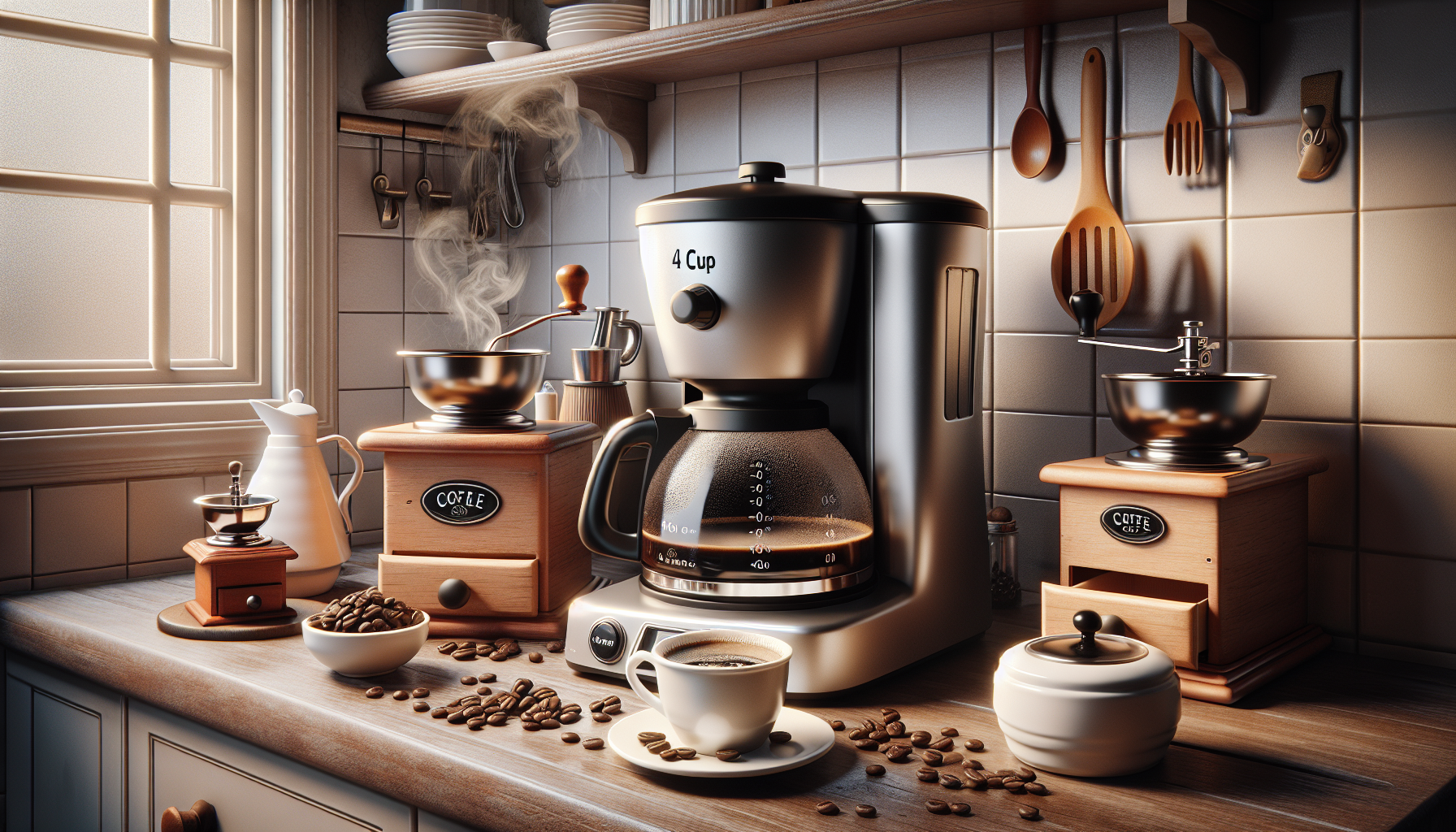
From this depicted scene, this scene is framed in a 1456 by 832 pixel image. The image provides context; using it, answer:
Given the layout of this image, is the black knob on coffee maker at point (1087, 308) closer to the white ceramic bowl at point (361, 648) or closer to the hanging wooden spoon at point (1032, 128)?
the hanging wooden spoon at point (1032, 128)

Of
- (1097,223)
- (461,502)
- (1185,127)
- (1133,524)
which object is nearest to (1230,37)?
(1185,127)

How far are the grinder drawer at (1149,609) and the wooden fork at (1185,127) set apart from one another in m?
0.51

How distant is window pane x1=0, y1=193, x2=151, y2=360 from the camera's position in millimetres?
1578

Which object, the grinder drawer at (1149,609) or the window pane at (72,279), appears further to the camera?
the window pane at (72,279)

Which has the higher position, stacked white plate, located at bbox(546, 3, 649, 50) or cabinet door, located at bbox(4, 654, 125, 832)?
stacked white plate, located at bbox(546, 3, 649, 50)

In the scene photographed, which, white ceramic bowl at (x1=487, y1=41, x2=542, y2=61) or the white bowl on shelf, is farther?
the white bowl on shelf

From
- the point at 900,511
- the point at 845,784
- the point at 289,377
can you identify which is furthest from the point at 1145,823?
the point at 289,377

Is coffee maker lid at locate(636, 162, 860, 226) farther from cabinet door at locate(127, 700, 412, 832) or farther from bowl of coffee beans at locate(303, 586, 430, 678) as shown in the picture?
cabinet door at locate(127, 700, 412, 832)

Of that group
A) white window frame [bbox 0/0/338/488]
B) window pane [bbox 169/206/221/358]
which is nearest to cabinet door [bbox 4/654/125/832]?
white window frame [bbox 0/0/338/488]

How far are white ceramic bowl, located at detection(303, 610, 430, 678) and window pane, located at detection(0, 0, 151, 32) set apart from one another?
1.10 m

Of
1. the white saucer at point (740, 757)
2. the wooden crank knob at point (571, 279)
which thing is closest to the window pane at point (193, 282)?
the wooden crank knob at point (571, 279)

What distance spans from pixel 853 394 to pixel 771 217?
8.4 inches

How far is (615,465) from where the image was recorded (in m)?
1.11

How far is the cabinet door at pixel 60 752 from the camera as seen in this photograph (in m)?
1.32
